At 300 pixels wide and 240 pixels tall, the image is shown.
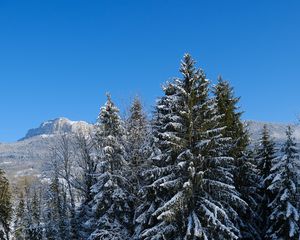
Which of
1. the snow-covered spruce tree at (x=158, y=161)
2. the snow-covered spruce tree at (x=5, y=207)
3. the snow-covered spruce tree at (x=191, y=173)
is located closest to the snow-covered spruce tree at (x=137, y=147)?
the snow-covered spruce tree at (x=158, y=161)

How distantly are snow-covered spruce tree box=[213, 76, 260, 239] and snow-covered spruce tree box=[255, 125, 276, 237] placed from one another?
45 cm

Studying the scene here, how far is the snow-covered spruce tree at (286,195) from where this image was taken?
2828cm

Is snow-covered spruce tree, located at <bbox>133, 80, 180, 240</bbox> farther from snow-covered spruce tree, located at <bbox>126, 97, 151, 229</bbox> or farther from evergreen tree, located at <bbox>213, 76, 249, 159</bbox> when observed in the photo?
evergreen tree, located at <bbox>213, 76, 249, 159</bbox>

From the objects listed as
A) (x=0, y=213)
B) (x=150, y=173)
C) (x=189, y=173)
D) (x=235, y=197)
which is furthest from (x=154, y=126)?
(x=0, y=213)

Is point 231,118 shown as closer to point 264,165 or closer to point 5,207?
point 264,165

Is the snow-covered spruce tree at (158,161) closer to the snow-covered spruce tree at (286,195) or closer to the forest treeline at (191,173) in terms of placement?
the forest treeline at (191,173)

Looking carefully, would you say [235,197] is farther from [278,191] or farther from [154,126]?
[154,126]

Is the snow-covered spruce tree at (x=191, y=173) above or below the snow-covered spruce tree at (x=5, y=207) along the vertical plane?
below

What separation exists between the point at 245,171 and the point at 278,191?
3.19 metres

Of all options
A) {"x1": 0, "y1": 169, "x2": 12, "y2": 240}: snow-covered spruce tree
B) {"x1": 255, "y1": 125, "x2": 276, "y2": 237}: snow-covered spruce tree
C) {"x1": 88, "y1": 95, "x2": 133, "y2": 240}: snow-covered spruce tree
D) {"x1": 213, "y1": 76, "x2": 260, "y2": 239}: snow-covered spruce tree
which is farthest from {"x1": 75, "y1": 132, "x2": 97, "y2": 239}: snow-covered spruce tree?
{"x1": 0, "y1": 169, "x2": 12, "y2": 240}: snow-covered spruce tree

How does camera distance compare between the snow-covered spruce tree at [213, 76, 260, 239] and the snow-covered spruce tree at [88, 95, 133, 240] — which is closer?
the snow-covered spruce tree at [213, 76, 260, 239]

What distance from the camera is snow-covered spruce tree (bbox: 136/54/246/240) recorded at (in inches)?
1002

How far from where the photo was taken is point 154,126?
30625 millimetres

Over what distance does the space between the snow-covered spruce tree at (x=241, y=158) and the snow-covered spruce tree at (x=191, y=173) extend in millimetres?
3384
